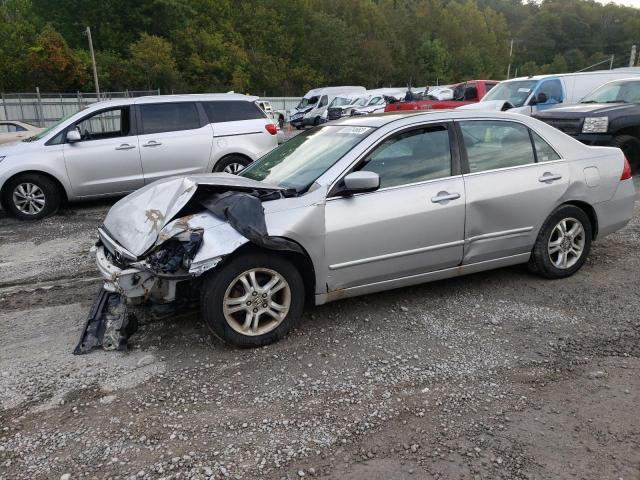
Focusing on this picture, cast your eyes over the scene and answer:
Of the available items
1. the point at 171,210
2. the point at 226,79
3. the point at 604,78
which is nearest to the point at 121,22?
the point at 226,79

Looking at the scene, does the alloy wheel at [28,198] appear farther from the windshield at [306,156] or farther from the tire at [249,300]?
the tire at [249,300]

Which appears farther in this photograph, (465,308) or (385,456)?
(465,308)

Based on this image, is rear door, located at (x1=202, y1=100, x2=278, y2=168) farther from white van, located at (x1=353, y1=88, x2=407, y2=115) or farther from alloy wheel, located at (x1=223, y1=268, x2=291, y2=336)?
white van, located at (x1=353, y1=88, x2=407, y2=115)

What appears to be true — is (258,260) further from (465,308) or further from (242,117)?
(242,117)

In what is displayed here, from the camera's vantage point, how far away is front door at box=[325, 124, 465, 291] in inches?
156

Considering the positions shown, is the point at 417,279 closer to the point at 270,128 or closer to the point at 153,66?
the point at 270,128

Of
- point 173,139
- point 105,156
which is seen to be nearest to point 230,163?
point 173,139

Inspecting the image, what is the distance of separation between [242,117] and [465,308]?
19.9ft

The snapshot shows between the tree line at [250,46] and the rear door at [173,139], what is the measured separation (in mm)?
36420

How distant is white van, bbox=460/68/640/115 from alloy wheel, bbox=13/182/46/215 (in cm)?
918

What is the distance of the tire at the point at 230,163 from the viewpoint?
898 cm

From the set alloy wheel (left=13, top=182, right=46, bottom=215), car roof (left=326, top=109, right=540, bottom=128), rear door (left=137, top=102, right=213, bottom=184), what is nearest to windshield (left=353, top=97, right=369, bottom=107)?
rear door (left=137, top=102, right=213, bottom=184)

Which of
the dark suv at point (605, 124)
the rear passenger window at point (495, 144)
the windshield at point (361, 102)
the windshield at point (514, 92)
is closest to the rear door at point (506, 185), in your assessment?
the rear passenger window at point (495, 144)

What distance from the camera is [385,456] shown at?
2.72 m
